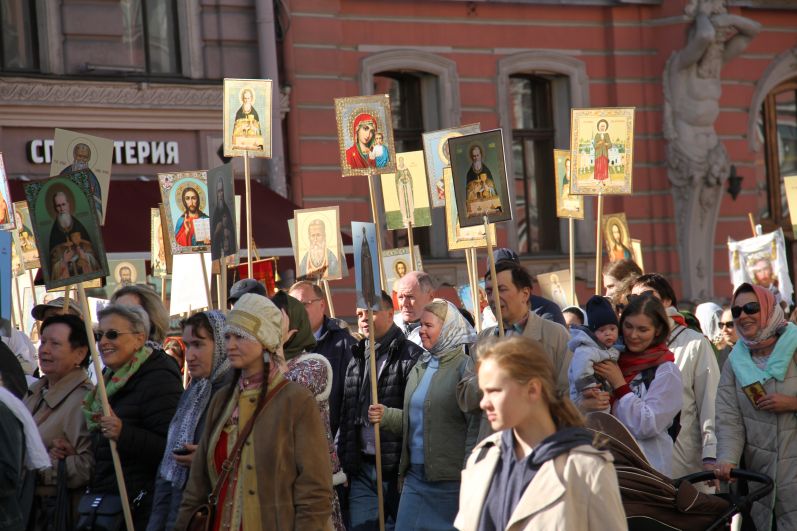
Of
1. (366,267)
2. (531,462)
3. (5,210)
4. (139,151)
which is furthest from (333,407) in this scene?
(139,151)

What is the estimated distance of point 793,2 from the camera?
20.1 meters

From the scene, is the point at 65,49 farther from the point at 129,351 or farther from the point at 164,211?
the point at 129,351

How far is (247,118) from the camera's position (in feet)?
34.9

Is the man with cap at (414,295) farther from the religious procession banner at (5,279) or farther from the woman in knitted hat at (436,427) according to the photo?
the religious procession banner at (5,279)

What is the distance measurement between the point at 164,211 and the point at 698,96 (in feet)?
33.1

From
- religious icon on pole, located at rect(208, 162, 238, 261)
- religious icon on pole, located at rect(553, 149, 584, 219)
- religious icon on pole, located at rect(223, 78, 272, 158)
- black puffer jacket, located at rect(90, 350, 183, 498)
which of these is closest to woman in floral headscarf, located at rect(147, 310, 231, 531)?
black puffer jacket, located at rect(90, 350, 183, 498)

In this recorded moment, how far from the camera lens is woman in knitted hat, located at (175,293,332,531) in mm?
5645

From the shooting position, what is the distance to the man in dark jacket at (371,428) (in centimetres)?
777

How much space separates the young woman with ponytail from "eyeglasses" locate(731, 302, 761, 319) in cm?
283

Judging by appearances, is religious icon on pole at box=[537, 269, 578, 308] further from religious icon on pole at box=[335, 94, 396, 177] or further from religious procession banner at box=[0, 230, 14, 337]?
religious procession banner at box=[0, 230, 14, 337]

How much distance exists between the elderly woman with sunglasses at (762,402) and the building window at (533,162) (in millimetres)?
11795

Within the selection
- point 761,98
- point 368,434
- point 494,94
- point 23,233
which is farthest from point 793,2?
point 368,434

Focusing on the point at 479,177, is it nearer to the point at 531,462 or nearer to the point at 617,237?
the point at 531,462

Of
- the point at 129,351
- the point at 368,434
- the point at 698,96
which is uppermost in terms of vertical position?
the point at 698,96
